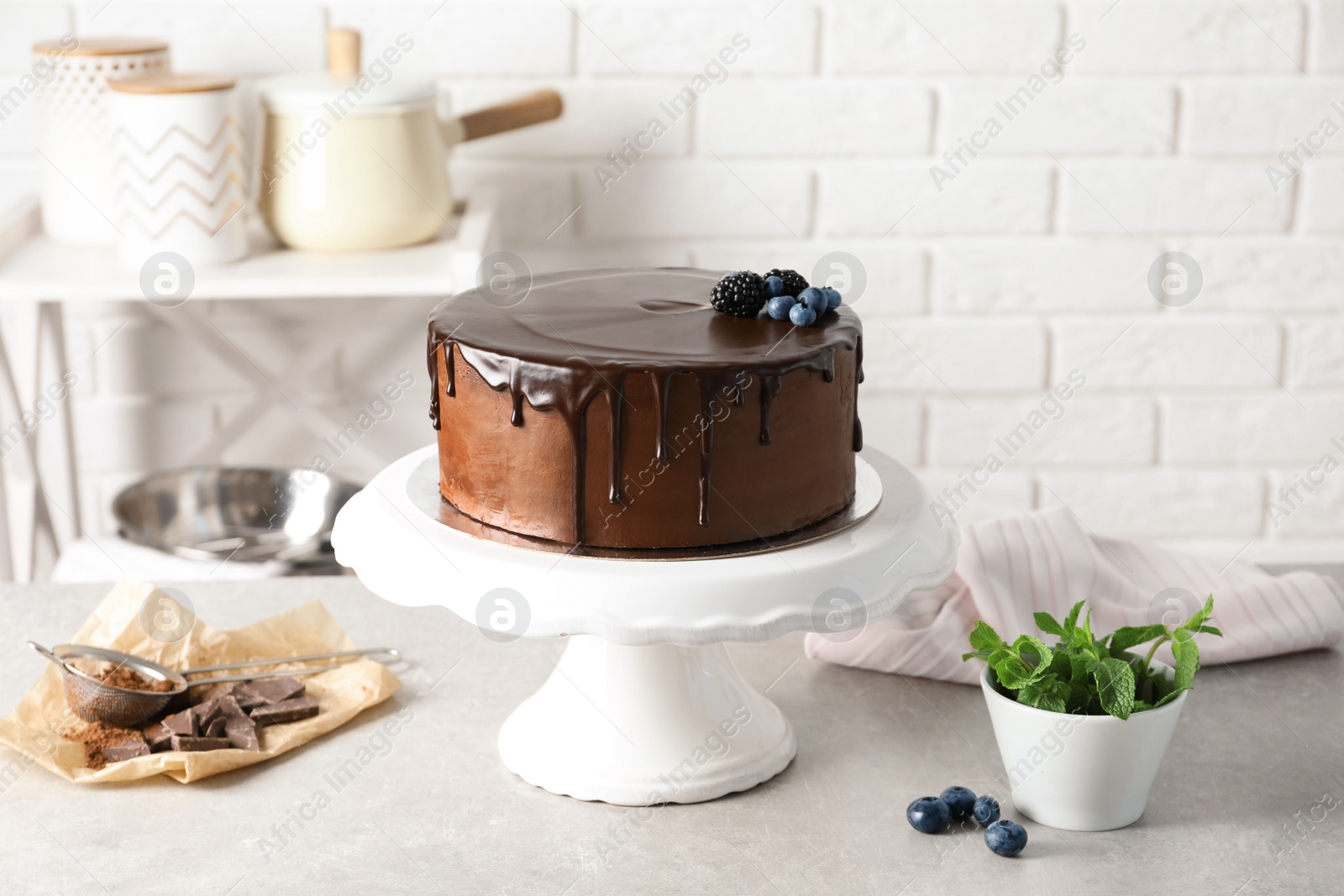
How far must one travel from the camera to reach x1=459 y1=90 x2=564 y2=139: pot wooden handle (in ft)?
5.65

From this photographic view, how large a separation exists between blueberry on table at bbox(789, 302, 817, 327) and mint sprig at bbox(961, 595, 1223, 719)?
25 centimetres

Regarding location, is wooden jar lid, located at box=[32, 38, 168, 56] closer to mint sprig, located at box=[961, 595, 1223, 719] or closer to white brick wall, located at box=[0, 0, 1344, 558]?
white brick wall, located at box=[0, 0, 1344, 558]

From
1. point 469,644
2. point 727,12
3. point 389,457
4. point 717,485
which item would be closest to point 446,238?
point 389,457

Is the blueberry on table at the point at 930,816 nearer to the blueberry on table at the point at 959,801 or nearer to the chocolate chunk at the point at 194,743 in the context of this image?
the blueberry on table at the point at 959,801

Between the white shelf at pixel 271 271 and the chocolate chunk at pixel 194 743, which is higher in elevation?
the white shelf at pixel 271 271

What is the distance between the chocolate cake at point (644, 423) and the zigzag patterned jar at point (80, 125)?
2.95 ft

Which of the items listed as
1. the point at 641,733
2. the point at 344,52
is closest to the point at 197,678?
the point at 641,733

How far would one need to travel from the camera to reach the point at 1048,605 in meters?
1.20

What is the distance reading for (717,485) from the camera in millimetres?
914

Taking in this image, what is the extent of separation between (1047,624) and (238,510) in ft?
4.03

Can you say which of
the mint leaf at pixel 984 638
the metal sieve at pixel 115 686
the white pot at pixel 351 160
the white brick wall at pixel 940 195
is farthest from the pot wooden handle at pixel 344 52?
the mint leaf at pixel 984 638

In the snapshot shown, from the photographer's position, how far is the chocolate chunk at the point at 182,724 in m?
1.02

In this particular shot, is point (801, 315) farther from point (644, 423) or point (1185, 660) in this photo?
point (1185, 660)

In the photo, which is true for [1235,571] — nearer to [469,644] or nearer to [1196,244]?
[469,644]
